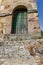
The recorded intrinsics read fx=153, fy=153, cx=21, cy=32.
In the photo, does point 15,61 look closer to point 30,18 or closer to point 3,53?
point 3,53

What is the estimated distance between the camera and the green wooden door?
23.7ft

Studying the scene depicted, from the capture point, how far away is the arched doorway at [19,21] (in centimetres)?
723

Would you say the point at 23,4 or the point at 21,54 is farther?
the point at 23,4

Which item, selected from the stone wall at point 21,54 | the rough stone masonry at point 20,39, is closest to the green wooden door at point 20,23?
the rough stone masonry at point 20,39

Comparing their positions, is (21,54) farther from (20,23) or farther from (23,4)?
(23,4)

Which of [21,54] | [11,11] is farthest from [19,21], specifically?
[21,54]

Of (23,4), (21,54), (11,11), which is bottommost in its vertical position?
(21,54)

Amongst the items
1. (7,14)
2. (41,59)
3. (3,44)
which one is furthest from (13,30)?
(41,59)

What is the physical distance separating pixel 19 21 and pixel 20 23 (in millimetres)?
131

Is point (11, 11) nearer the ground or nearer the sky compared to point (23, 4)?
nearer the ground

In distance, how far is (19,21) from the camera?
7504 millimetres

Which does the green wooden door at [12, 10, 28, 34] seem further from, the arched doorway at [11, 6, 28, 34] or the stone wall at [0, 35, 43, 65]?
the stone wall at [0, 35, 43, 65]

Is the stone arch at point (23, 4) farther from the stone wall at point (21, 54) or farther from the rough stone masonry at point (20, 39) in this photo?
the stone wall at point (21, 54)

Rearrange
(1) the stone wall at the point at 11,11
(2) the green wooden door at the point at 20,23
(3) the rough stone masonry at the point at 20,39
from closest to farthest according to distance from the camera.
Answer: (3) the rough stone masonry at the point at 20,39 < (1) the stone wall at the point at 11,11 < (2) the green wooden door at the point at 20,23
